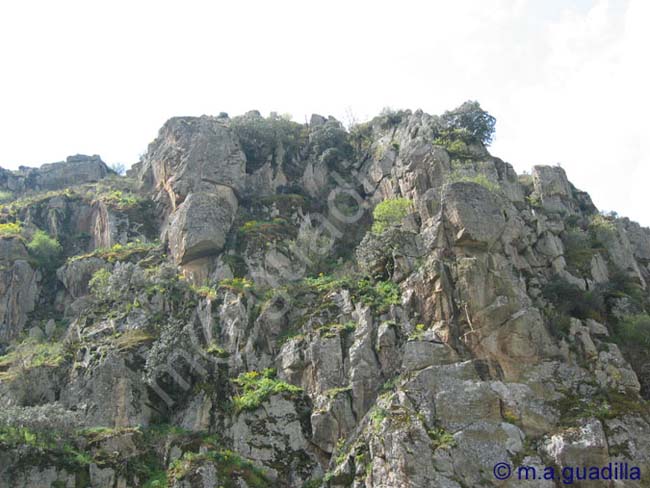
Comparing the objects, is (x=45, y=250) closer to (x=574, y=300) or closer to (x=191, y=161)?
(x=191, y=161)

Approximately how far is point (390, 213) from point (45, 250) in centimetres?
2406

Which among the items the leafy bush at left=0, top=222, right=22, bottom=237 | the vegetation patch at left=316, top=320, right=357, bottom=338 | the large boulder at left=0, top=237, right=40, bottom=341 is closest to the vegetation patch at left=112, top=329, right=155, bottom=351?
the vegetation patch at left=316, top=320, right=357, bottom=338

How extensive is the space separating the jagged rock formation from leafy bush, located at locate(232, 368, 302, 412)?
0.10 m

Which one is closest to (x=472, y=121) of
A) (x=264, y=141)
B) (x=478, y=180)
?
(x=478, y=180)

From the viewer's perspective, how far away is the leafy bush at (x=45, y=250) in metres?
47.2

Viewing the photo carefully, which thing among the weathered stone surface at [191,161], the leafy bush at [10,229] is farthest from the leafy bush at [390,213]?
the leafy bush at [10,229]

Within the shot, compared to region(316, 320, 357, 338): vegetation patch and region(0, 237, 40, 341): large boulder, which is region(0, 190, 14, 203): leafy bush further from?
region(316, 320, 357, 338): vegetation patch

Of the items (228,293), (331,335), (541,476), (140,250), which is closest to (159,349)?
(228,293)

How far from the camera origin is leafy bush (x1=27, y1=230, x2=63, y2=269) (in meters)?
47.2

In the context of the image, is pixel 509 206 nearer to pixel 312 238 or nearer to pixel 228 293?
pixel 312 238

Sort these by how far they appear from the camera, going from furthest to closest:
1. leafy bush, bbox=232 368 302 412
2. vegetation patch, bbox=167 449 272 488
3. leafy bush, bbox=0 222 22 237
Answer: leafy bush, bbox=0 222 22 237 → leafy bush, bbox=232 368 302 412 → vegetation patch, bbox=167 449 272 488

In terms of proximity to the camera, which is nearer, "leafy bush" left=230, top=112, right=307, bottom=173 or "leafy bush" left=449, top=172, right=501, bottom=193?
"leafy bush" left=449, top=172, right=501, bottom=193

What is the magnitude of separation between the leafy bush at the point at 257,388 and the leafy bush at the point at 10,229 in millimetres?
23985

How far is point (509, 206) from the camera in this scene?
3900 cm
